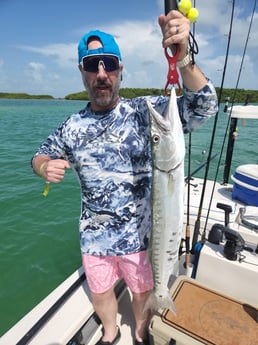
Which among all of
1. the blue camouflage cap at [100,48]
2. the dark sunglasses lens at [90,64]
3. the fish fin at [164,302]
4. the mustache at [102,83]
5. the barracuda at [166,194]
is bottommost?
the fish fin at [164,302]

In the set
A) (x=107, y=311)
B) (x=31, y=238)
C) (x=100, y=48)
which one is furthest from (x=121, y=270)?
(x=31, y=238)

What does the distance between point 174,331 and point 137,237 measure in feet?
2.52

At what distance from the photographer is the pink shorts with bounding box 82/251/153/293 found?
2.20 m

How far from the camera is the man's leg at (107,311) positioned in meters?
2.40

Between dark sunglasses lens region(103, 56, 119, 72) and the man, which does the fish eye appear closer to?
the man

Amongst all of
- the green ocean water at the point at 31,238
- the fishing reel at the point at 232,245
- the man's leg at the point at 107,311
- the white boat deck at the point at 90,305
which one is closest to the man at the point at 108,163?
the man's leg at the point at 107,311

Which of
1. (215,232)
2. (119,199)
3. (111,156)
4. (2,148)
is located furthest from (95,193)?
(2,148)

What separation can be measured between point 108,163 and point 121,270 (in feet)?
3.33

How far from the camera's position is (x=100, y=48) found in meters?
1.92

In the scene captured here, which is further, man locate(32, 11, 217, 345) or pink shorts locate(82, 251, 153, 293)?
pink shorts locate(82, 251, 153, 293)

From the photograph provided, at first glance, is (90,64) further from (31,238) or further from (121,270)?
(31,238)

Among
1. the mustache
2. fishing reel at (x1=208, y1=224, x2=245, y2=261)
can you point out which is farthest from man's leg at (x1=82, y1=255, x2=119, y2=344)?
the mustache

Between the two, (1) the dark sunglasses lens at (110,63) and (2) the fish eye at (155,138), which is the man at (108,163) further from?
(2) the fish eye at (155,138)

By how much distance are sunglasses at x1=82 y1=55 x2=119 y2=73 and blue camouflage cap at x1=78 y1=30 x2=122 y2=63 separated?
3cm
